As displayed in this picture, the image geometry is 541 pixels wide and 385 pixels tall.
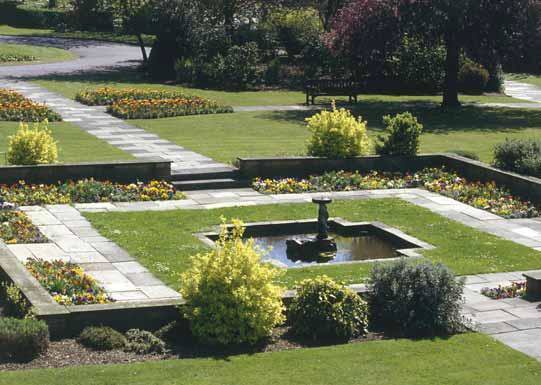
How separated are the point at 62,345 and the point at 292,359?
264cm

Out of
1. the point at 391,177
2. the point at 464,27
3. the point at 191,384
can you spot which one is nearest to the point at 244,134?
the point at 391,177

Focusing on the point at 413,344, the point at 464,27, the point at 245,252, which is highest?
the point at 464,27

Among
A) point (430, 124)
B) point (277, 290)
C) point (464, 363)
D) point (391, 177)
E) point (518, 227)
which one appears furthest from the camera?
point (430, 124)

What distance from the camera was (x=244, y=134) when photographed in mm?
27141

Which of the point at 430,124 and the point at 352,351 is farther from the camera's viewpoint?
the point at 430,124

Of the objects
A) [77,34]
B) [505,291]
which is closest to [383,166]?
[505,291]

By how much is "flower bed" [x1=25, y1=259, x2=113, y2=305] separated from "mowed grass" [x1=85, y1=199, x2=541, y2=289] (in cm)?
115

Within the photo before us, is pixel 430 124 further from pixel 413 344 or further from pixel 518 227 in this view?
pixel 413 344

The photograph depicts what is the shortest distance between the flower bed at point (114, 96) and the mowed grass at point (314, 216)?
1422 centimetres

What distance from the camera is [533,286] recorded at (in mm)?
13969

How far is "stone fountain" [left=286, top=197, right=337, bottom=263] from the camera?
54.4 ft

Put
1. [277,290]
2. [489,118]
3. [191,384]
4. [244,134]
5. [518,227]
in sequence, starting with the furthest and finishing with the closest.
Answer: [489,118] → [244,134] → [518,227] → [277,290] → [191,384]

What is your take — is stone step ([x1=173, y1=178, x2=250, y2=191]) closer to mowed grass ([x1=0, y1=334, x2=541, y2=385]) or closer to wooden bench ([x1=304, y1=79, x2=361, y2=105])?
mowed grass ([x1=0, y1=334, x2=541, y2=385])

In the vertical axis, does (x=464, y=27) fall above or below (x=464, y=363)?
above
